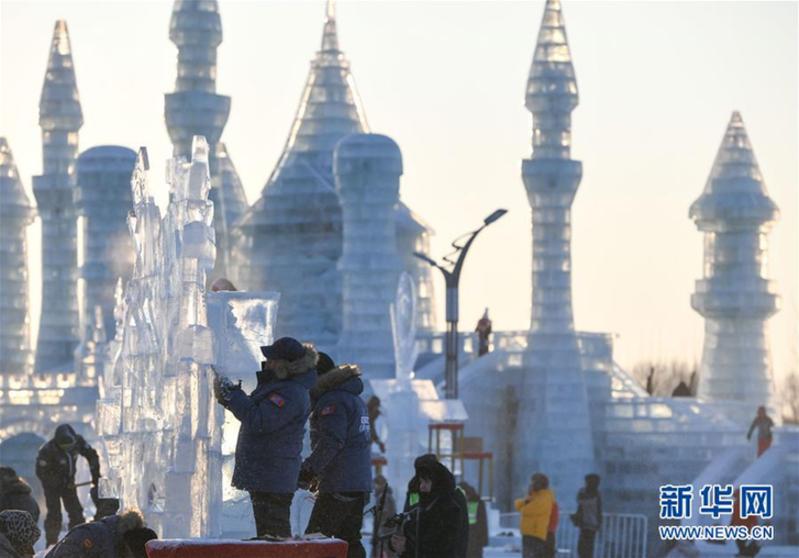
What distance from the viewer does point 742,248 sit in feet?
231

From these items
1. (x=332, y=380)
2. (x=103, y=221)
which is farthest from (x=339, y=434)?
(x=103, y=221)

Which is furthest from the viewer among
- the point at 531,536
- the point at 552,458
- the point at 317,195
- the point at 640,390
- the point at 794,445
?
the point at 317,195

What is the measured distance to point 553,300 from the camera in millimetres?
64875

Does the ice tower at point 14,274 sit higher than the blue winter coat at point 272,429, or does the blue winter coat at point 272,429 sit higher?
the ice tower at point 14,274

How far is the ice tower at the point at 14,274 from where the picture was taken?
241 ft

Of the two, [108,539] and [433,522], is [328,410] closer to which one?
[433,522]

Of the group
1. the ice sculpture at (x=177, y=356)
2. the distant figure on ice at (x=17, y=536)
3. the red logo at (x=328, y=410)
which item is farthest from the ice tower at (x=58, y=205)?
the distant figure on ice at (x=17, y=536)

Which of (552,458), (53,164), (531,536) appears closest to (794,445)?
(552,458)

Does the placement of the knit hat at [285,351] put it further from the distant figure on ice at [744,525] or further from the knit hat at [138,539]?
the distant figure on ice at [744,525]

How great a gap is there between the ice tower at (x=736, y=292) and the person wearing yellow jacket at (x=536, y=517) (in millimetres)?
41477

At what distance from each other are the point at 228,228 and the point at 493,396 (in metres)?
14.0

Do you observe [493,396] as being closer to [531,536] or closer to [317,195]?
[317,195]

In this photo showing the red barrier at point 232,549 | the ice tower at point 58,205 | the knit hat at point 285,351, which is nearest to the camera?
the red barrier at point 232,549

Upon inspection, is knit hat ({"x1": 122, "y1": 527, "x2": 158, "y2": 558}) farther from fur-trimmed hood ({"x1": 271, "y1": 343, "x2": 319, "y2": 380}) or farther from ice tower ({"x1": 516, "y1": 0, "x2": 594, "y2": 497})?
ice tower ({"x1": 516, "y1": 0, "x2": 594, "y2": 497})
